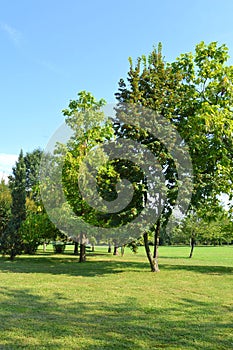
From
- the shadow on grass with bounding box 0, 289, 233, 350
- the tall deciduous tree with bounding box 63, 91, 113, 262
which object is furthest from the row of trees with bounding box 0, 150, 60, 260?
the shadow on grass with bounding box 0, 289, 233, 350

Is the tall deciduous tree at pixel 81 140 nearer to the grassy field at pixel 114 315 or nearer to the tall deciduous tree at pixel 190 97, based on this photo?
the tall deciduous tree at pixel 190 97

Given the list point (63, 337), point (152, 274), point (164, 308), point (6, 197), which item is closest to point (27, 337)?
point (63, 337)

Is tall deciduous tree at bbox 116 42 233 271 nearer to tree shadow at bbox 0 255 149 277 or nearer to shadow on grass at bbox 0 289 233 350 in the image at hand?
tree shadow at bbox 0 255 149 277

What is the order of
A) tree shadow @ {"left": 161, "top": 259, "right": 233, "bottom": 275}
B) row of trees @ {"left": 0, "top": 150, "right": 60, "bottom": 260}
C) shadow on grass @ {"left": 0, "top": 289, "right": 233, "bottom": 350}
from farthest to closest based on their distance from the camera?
row of trees @ {"left": 0, "top": 150, "right": 60, "bottom": 260} < tree shadow @ {"left": 161, "top": 259, "right": 233, "bottom": 275} < shadow on grass @ {"left": 0, "top": 289, "right": 233, "bottom": 350}

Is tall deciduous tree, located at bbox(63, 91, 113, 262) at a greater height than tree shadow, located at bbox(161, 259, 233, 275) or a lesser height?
greater

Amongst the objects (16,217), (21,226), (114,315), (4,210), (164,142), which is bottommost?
(114,315)

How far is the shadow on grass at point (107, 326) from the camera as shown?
5531 mm

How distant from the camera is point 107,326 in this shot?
6.53 meters

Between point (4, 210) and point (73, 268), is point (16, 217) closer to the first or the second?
point (4, 210)

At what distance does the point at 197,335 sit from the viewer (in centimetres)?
613

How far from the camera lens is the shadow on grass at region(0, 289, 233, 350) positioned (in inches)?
218

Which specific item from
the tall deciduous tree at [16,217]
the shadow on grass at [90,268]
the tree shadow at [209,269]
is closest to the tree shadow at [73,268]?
the shadow on grass at [90,268]

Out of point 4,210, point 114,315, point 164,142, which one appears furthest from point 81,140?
point 114,315

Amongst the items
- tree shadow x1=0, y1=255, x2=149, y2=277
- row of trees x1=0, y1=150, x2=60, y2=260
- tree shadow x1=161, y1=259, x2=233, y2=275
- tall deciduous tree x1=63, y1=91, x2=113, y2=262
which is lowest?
tree shadow x1=0, y1=255, x2=149, y2=277
